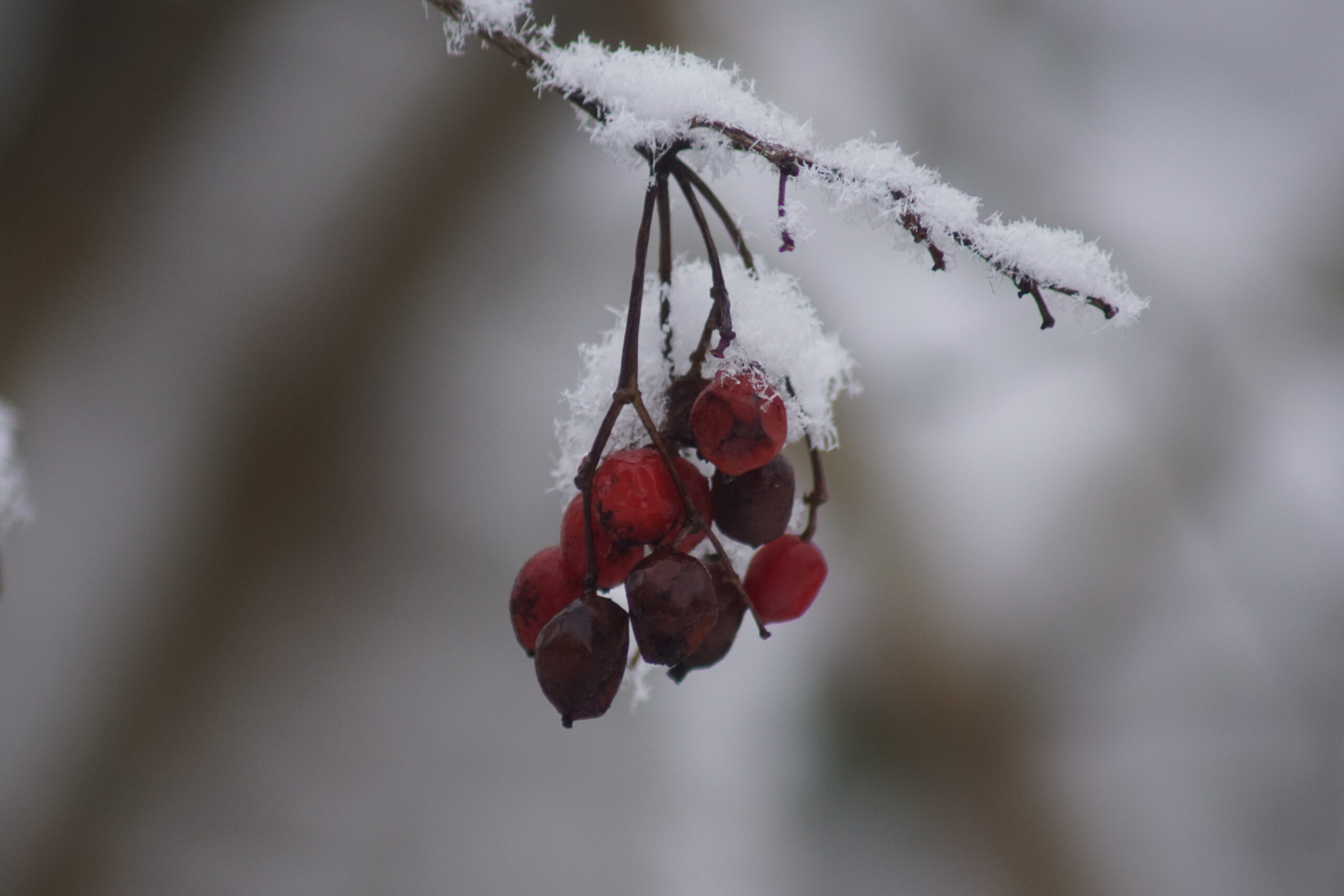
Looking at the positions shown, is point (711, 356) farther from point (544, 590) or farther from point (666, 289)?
point (544, 590)

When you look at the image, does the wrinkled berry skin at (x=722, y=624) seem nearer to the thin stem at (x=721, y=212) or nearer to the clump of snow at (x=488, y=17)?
the thin stem at (x=721, y=212)

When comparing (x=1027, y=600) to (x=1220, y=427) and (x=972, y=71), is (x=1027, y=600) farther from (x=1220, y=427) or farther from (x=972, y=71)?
(x=972, y=71)

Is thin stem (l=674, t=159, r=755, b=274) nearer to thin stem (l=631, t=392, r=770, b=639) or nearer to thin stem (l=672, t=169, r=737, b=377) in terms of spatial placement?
thin stem (l=672, t=169, r=737, b=377)

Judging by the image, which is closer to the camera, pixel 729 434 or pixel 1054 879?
pixel 729 434

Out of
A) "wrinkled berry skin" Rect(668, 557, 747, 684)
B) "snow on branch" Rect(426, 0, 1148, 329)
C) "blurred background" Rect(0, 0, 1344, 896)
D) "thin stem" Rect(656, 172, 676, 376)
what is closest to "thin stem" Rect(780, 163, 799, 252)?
"snow on branch" Rect(426, 0, 1148, 329)

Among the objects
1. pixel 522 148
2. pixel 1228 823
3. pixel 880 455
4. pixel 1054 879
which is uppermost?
pixel 522 148

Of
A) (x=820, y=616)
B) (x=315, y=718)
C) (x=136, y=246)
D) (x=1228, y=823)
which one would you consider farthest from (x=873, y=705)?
(x=136, y=246)

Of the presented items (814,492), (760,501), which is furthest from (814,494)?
(760,501)
